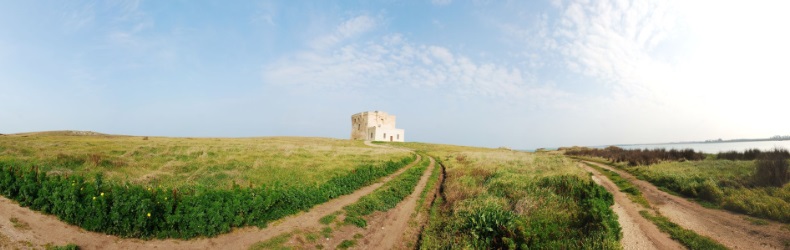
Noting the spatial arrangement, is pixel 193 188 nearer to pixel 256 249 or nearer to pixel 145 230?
pixel 145 230

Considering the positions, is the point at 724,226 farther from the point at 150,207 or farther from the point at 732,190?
the point at 150,207

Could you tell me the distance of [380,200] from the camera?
14.4 m

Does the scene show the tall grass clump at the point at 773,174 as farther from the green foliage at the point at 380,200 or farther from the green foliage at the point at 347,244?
the green foliage at the point at 347,244

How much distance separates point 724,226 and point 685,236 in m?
2.95

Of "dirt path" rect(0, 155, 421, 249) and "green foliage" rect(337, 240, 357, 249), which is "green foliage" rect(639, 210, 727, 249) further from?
"dirt path" rect(0, 155, 421, 249)

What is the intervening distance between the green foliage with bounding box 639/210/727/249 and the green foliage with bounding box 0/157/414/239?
1323 cm

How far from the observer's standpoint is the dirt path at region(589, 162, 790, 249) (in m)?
9.92

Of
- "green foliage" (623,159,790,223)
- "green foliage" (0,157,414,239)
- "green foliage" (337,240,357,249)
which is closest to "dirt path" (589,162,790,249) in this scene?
"green foliage" (623,159,790,223)

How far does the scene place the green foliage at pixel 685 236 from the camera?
31.2ft

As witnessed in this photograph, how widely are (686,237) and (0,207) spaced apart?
2424 centimetres

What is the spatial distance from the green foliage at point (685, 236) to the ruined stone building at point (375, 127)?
218 feet

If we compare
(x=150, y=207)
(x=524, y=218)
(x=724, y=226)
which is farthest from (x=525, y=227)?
(x=150, y=207)

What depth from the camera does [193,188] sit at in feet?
46.6

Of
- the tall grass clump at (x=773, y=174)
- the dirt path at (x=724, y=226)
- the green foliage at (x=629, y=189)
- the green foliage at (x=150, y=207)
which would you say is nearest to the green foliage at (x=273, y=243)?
the green foliage at (x=150, y=207)
